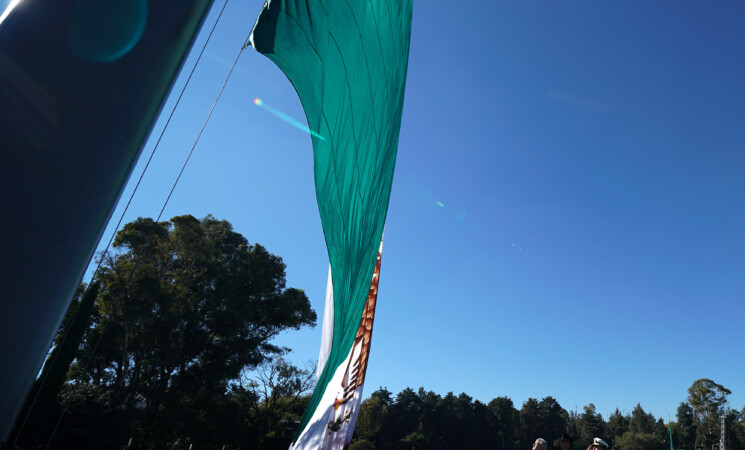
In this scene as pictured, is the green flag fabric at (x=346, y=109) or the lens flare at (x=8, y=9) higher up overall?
the green flag fabric at (x=346, y=109)

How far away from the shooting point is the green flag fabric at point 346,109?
2.81 metres

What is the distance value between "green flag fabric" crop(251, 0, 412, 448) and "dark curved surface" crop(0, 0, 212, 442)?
3.88 feet

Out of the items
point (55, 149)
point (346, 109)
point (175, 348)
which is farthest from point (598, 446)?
point (175, 348)

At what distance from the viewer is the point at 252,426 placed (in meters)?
24.3

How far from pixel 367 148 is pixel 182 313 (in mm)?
16762

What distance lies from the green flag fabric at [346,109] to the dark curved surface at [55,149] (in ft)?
3.88

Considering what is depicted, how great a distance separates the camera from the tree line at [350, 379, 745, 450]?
4669 cm

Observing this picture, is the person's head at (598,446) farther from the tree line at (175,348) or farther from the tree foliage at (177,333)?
the tree foliage at (177,333)

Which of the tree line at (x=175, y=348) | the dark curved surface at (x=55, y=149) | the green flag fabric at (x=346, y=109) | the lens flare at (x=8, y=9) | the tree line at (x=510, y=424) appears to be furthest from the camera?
the tree line at (x=510, y=424)

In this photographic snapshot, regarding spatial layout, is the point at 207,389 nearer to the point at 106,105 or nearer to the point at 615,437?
the point at 106,105

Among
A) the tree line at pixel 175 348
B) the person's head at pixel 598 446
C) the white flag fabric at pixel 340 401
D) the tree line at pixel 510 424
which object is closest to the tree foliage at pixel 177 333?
the tree line at pixel 175 348

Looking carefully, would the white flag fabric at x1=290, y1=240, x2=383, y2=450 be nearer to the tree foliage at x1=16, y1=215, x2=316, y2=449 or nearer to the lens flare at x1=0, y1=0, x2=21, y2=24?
the lens flare at x1=0, y1=0, x2=21, y2=24

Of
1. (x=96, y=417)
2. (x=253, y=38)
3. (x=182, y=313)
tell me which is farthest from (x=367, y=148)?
(x=182, y=313)

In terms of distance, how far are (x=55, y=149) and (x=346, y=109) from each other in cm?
229
